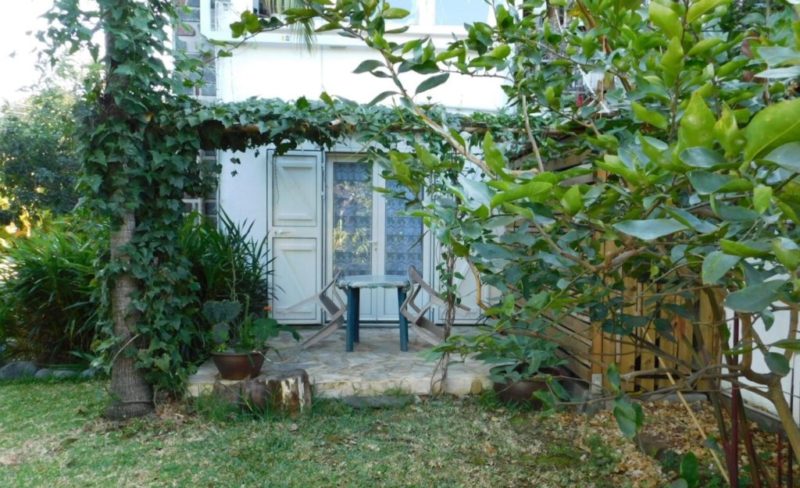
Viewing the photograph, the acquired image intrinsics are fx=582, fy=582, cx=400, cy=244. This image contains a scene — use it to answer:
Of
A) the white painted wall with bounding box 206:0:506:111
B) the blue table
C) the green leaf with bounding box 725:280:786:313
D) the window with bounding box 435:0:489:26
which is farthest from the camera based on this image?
the window with bounding box 435:0:489:26

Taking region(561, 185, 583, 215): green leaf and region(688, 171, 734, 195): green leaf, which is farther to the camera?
region(561, 185, 583, 215): green leaf

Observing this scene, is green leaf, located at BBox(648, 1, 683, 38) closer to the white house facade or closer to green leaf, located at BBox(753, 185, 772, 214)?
green leaf, located at BBox(753, 185, 772, 214)

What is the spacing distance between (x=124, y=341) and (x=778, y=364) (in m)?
3.86

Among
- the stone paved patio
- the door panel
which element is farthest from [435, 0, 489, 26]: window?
the stone paved patio

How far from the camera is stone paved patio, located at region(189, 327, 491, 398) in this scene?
4285 mm

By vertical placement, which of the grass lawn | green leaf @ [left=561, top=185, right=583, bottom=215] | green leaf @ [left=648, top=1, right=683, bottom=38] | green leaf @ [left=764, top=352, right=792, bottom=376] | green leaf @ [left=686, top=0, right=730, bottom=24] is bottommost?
the grass lawn

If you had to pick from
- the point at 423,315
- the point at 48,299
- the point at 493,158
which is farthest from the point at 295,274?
the point at 493,158

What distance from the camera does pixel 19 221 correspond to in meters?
8.32

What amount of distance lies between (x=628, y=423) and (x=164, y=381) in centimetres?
348

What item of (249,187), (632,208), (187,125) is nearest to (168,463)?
(187,125)

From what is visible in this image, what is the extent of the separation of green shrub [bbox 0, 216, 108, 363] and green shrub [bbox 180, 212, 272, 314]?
860 mm

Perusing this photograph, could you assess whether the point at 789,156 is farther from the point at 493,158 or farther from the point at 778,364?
the point at 778,364

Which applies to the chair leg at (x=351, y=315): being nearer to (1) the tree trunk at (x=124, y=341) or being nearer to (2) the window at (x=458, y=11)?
(1) the tree trunk at (x=124, y=341)

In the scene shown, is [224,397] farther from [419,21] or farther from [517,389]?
[419,21]
